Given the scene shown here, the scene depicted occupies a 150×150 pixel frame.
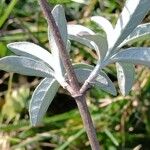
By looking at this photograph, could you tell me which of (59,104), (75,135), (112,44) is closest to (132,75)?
(112,44)

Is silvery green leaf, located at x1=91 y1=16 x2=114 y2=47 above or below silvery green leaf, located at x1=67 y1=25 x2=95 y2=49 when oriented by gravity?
above

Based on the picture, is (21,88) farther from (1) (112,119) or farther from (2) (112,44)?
(2) (112,44)

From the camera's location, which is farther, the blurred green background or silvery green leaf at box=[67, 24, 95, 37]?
→ the blurred green background

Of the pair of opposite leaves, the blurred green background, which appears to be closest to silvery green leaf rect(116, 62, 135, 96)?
the pair of opposite leaves

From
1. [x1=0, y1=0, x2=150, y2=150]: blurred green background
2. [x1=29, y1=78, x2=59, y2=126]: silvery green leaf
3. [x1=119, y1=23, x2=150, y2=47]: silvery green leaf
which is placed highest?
[x1=119, y1=23, x2=150, y2=47]: silvery green leaf

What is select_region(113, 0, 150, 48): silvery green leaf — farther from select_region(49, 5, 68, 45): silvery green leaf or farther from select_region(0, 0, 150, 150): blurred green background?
select_region(0, 0, 150, 150): blurred green background

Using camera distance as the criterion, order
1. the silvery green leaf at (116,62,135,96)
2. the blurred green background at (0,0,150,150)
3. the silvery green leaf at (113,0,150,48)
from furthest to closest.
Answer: the blurred green background at (0,0,150,150)
the silvery green leaf at (116,62,135,96)
the silvery green leaf at (113,0,150,48)

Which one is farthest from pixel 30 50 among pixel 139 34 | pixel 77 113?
pixel 77 113
